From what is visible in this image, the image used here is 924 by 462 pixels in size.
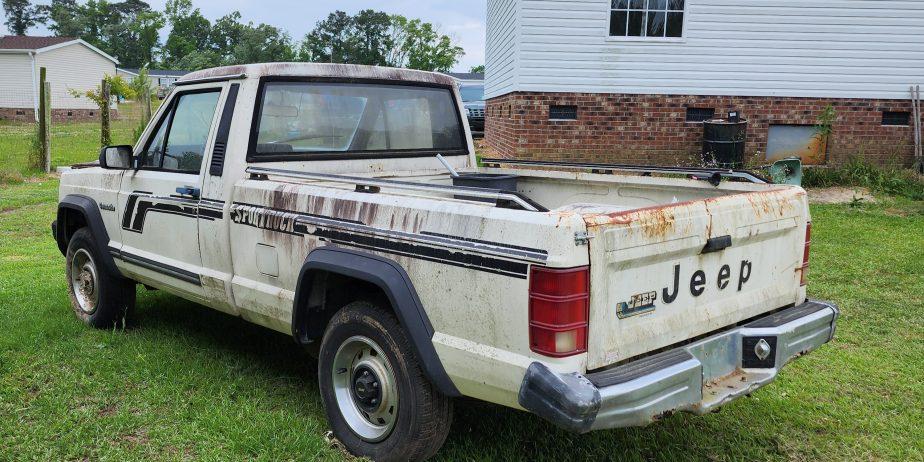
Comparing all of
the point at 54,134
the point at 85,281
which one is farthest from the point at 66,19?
the point at 85,281

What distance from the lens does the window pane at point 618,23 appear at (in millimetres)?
13234

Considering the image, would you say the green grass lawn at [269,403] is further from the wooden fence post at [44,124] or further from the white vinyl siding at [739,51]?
the wooden fence post at [44,124]

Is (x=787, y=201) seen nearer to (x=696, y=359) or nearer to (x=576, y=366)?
(x=696, y=359)

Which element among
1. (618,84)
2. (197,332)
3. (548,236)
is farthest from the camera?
(618,84)

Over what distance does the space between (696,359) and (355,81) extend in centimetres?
265

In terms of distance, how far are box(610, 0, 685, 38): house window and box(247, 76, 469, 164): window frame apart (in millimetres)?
8896

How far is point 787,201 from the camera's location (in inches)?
143

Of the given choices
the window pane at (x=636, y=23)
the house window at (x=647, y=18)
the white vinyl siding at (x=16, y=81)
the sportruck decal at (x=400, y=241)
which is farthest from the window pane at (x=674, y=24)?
the white vinyl siding at (x=16, y=81)

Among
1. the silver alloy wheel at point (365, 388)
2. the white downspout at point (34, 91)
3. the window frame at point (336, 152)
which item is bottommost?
the silver alloy wheel at point (365, 388)

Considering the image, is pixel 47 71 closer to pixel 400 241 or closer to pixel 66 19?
pixel 400 241

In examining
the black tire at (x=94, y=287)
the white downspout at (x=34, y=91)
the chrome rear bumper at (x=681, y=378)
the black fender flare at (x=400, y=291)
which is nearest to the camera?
the chrome rear bumper at (x=681, y=378)

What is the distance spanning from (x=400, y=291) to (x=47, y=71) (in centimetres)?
4451

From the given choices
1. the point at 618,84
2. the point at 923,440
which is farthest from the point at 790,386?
the point at 618,84

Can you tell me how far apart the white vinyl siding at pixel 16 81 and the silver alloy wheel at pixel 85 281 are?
38.4m
